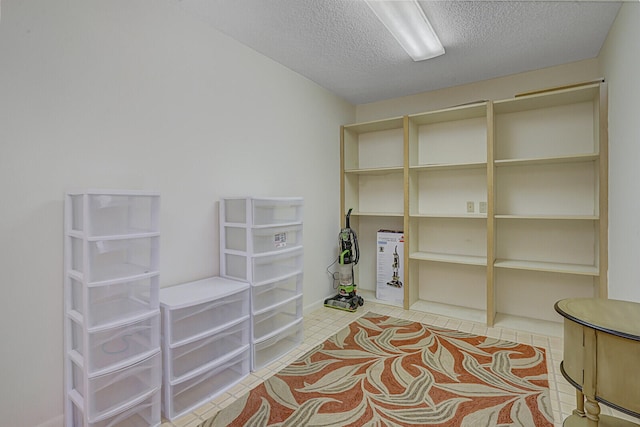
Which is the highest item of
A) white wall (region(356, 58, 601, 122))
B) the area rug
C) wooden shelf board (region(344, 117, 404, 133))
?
white wall (region(356, 58, 601, 122))

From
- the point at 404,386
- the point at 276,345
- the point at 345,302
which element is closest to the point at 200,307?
the point at 276,345

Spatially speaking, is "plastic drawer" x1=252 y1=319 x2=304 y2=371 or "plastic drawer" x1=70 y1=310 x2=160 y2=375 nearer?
"plastic drawer" x1=70 y1=310 x2=160 y2=375

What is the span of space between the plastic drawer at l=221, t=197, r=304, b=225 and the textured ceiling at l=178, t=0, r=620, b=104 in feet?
4.37

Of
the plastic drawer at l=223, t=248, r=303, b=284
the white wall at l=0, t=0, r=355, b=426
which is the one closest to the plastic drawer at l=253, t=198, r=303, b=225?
the plastic drawer at l=223, t=248, r=303, b=284

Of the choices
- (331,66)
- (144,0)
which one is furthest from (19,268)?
(331,66)

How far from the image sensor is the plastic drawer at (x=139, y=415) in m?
1.63

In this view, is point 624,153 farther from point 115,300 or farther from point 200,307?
point 115,300

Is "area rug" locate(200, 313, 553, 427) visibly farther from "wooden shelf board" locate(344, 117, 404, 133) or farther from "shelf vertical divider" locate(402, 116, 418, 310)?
"wooden shelf board" locate(344, 117, 404, 133)

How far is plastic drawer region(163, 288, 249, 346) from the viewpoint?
1.82 metres

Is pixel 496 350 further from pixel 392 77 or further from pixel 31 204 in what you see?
pixel 31 204

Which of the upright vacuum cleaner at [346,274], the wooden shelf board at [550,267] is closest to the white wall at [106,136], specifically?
the upright vacuum cleaner at [346,274]

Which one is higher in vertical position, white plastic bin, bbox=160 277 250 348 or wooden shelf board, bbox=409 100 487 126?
wooden shelf board, bbox=409 100 487 126

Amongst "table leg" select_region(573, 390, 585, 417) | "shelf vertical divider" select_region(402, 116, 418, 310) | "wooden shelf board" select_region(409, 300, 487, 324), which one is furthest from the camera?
"shelf vertical divider" select_region(402, 116, 418, 310)

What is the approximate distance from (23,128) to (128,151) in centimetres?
49
